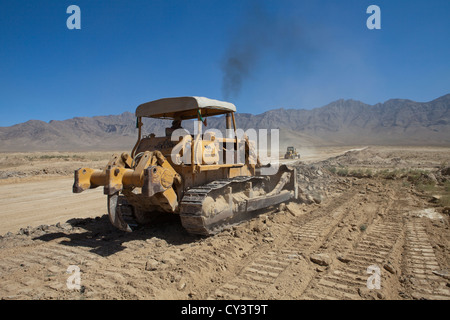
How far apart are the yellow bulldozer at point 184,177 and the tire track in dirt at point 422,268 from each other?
3153mm

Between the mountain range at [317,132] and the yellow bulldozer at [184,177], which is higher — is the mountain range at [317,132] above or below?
above

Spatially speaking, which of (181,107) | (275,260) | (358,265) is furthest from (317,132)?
(275,260)

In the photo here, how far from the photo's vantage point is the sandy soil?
400cm

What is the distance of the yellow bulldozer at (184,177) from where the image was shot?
17.4 ft

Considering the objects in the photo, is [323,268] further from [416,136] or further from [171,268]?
[416,136]

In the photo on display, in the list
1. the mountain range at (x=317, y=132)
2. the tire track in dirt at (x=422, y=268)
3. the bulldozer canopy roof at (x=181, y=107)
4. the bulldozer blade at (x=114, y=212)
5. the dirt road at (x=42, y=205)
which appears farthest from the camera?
the mountain range at (x=317, y=132)

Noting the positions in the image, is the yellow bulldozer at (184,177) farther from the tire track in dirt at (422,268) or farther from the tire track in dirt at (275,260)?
the tire track in dirt at (422,268)

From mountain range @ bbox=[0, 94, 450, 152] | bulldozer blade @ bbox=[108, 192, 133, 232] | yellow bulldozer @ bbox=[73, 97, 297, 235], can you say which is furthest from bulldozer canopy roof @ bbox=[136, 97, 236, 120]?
mountain range @ bbox=[0, 94, 450, 152]

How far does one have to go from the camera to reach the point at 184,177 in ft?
20.3

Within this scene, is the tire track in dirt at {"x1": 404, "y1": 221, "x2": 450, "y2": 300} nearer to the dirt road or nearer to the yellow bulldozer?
the yellow bulldozer

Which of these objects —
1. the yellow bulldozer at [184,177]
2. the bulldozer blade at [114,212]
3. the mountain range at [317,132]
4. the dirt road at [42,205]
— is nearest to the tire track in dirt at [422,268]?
the yellow bulldozer at [184,177]

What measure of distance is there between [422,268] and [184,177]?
432 centimetres

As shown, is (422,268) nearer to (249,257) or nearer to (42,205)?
(249,257)
